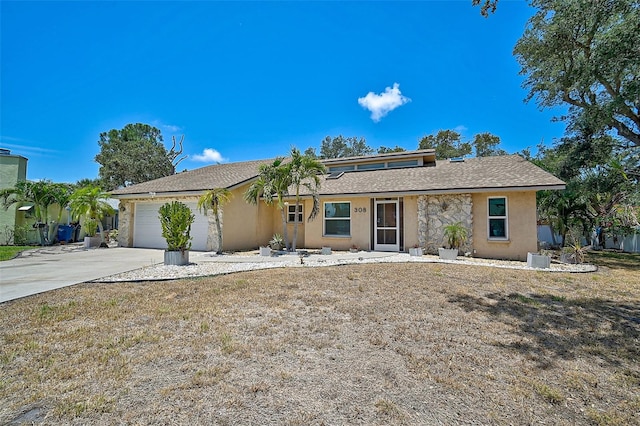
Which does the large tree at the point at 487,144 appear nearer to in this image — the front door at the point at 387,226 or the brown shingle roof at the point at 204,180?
the front door at the point at 387,226

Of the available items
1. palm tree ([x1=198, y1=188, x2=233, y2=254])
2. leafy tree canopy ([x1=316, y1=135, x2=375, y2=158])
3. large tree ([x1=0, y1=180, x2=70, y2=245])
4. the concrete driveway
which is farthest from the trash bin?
leafy tree canopy ([x1=316, y1=135, x2=375, y2=158])

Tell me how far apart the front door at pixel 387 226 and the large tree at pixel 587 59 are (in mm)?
8829

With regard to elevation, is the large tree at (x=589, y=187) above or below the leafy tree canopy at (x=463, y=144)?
below

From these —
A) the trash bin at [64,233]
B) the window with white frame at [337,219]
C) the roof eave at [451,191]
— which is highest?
the roof eave at [451,191]

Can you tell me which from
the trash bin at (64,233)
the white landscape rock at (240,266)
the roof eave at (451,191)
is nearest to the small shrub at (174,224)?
the white landscape rock at (240,266)

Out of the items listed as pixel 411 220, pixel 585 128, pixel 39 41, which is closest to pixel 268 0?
pixel 39 41

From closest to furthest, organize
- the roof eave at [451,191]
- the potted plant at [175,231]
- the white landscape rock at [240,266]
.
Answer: the white landscape rock at [240,266] < the potted plant at [175,231] < the roof eave at [451,191]

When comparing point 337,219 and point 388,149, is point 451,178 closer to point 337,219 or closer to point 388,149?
point 337,219

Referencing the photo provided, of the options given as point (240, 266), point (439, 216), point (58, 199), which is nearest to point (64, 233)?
point (58, 199)

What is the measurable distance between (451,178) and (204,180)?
41.5ft

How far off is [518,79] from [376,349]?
1686 cm

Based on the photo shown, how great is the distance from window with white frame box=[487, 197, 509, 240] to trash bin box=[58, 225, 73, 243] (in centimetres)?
2383

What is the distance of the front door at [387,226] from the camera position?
13.6 m

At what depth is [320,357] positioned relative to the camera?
138 inches
